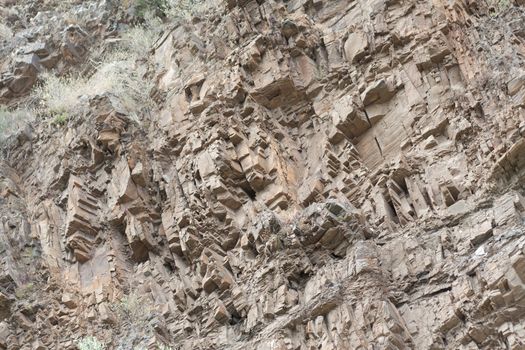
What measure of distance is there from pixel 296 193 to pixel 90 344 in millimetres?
4290

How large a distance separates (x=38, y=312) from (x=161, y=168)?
137 inches

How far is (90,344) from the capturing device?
13.6 m

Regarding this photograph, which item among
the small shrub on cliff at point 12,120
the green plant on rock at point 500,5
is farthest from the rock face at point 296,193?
the small shrub on cliff at point 12,120

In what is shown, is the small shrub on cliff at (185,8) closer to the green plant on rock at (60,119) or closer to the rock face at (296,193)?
the rock face at (296,193)

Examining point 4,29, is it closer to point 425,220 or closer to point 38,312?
point 38,312

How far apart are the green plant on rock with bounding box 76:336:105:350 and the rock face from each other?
0.24 metres

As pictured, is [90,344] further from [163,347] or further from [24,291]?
[24,291]

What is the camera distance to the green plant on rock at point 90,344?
13.5 m

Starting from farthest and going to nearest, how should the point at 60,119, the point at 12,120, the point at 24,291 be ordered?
the point at 12,120
the point at 60,119
the point at 24,291

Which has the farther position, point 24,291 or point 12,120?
point 12,120

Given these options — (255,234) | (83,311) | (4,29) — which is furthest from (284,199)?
(4,29)

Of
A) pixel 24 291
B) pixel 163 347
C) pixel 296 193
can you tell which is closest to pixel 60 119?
pixel 24 291

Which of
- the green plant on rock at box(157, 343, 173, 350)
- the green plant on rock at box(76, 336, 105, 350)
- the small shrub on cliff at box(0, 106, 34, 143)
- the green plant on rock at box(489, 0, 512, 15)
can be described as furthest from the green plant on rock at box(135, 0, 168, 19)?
the green plant on rock at box(157, 343, 173, 350)

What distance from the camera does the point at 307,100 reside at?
580 inches
